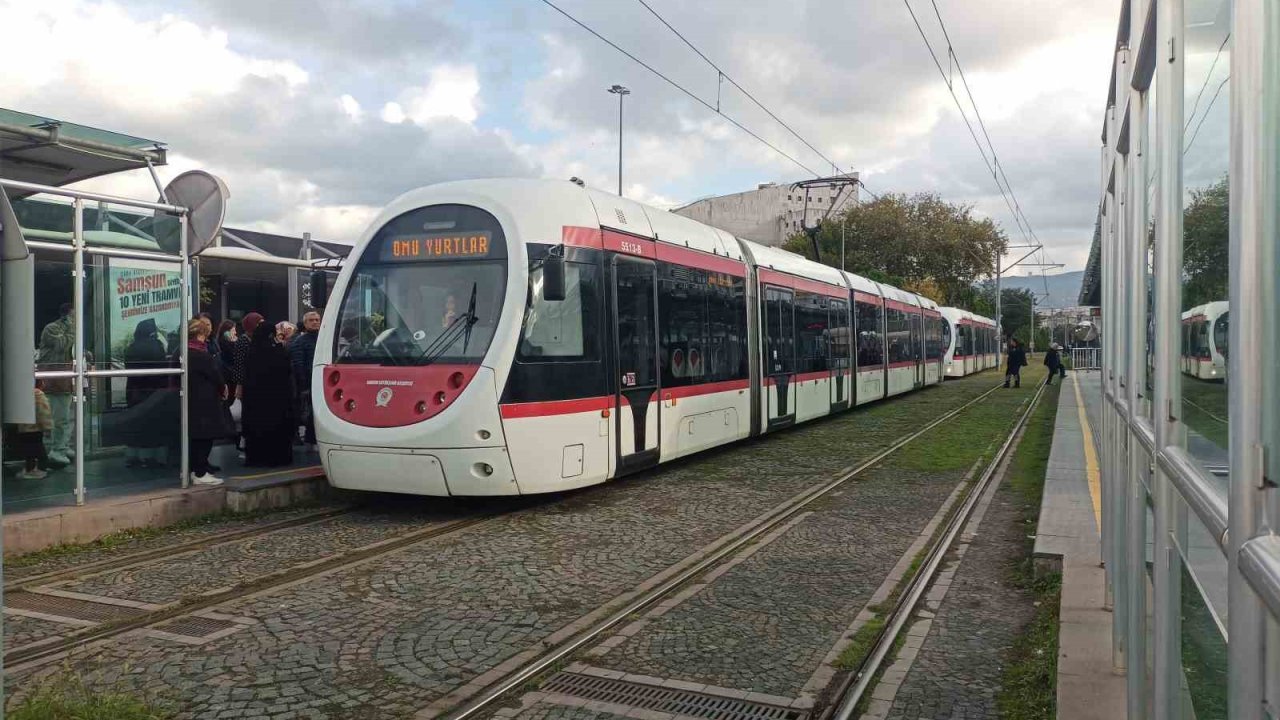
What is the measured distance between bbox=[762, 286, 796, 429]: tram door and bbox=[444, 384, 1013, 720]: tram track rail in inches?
129

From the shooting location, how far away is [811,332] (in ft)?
55.1

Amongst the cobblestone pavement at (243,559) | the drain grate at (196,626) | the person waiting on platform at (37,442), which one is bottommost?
the drain grate at (196,626)

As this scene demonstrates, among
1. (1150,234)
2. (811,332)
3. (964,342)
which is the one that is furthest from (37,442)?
(964,342)

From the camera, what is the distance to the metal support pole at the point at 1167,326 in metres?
2.32

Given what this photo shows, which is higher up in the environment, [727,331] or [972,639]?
[727,331]

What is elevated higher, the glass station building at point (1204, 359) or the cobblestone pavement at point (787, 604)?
the glass station building at point (1204, 359)

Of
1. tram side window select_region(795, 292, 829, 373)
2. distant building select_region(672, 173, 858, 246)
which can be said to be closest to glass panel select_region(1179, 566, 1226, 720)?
tram side window select_region(795, 292, 829, 373)

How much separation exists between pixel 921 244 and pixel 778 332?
43.4m

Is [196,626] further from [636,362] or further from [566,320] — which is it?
[636,362]

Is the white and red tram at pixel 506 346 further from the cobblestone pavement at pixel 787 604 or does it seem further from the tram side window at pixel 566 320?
the cobblestone pavement at pixel 787 604

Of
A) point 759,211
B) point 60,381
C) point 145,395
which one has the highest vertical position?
point 759,211

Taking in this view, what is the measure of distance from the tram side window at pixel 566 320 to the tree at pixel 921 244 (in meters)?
46.6

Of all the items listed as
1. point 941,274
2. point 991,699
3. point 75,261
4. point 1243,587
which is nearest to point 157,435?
point 75,261

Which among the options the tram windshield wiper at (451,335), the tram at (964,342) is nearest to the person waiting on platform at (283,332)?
the tram windshield wiper at (451,335)
